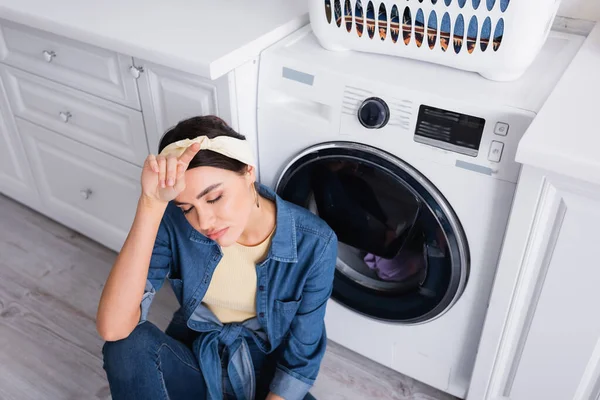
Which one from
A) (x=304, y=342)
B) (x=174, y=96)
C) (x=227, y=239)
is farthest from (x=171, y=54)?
(x=304, y=342)

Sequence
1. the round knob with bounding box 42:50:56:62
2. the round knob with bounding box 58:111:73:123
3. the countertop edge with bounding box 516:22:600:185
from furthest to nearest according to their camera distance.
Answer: the round knob with bounding box 58:111:73:123 → the round knob with bounding box 42:50:56:62 → the countertop edge with bounding box 516:22:600:185

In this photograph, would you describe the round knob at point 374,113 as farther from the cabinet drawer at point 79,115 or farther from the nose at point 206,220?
the cabinet drawer at point 79,115

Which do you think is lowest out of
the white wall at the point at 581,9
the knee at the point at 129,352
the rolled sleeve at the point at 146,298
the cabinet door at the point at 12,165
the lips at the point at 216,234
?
the cabinet door at the point at 12,165

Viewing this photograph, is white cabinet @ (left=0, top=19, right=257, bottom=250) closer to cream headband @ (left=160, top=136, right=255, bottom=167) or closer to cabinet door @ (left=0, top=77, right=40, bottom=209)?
cabinet door @ (left=0, top=77, right=40, bottom=209)

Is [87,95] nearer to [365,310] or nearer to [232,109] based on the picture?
[232,109]

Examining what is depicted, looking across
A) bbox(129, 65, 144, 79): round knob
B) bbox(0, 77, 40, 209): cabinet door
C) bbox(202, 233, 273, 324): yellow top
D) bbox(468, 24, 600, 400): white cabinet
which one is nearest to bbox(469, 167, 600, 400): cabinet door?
bbox(468, 24, 600, 400): white cabinet

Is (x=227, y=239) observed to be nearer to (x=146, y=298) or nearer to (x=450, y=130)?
(x=146, y=298)

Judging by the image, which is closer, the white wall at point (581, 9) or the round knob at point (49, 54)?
the white wall at point (581, 9)

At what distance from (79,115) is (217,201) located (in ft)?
2.66

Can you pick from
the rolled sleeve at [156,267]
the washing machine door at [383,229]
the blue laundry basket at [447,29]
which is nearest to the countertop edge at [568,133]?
the blue laundry basket at [447,29]

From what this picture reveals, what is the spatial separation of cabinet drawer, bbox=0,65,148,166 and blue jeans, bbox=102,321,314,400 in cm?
59

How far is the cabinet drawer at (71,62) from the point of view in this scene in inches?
58.4

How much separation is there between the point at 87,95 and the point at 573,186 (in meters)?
1.24

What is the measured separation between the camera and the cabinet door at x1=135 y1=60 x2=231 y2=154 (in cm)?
133
